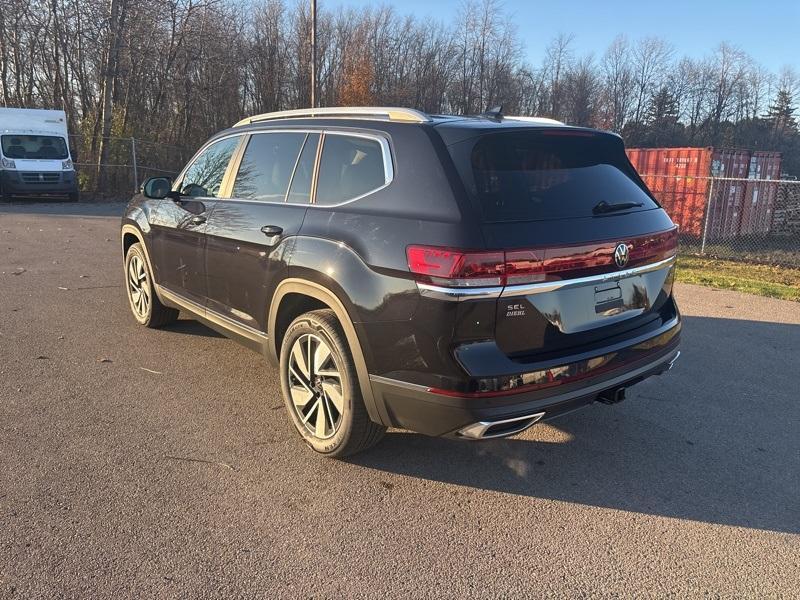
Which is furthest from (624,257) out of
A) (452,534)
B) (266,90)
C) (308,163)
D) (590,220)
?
(266,90)

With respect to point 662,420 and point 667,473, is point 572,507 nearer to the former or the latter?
point 667,473

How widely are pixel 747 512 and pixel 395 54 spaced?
50508 mm

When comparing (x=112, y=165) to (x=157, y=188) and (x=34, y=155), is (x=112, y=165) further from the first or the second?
(x=157, y=188)

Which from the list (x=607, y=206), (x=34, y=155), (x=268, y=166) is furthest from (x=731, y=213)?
(x=34, y=155)

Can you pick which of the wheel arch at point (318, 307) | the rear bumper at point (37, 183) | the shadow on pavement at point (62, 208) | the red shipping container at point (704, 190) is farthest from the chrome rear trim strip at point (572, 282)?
the rear bumper at point (37, 183)

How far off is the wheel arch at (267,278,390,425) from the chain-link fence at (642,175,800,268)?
12.1 m

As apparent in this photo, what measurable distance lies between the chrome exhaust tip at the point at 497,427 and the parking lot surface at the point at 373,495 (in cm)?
46

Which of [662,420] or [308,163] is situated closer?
[308,163]

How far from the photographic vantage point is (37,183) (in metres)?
20.0

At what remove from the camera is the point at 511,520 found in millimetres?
3008

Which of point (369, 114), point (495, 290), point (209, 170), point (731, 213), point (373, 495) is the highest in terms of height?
point (369, 114)

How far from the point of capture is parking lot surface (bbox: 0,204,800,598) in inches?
102

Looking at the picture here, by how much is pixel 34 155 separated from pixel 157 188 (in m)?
18.5

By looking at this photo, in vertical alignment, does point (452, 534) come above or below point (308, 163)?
below
